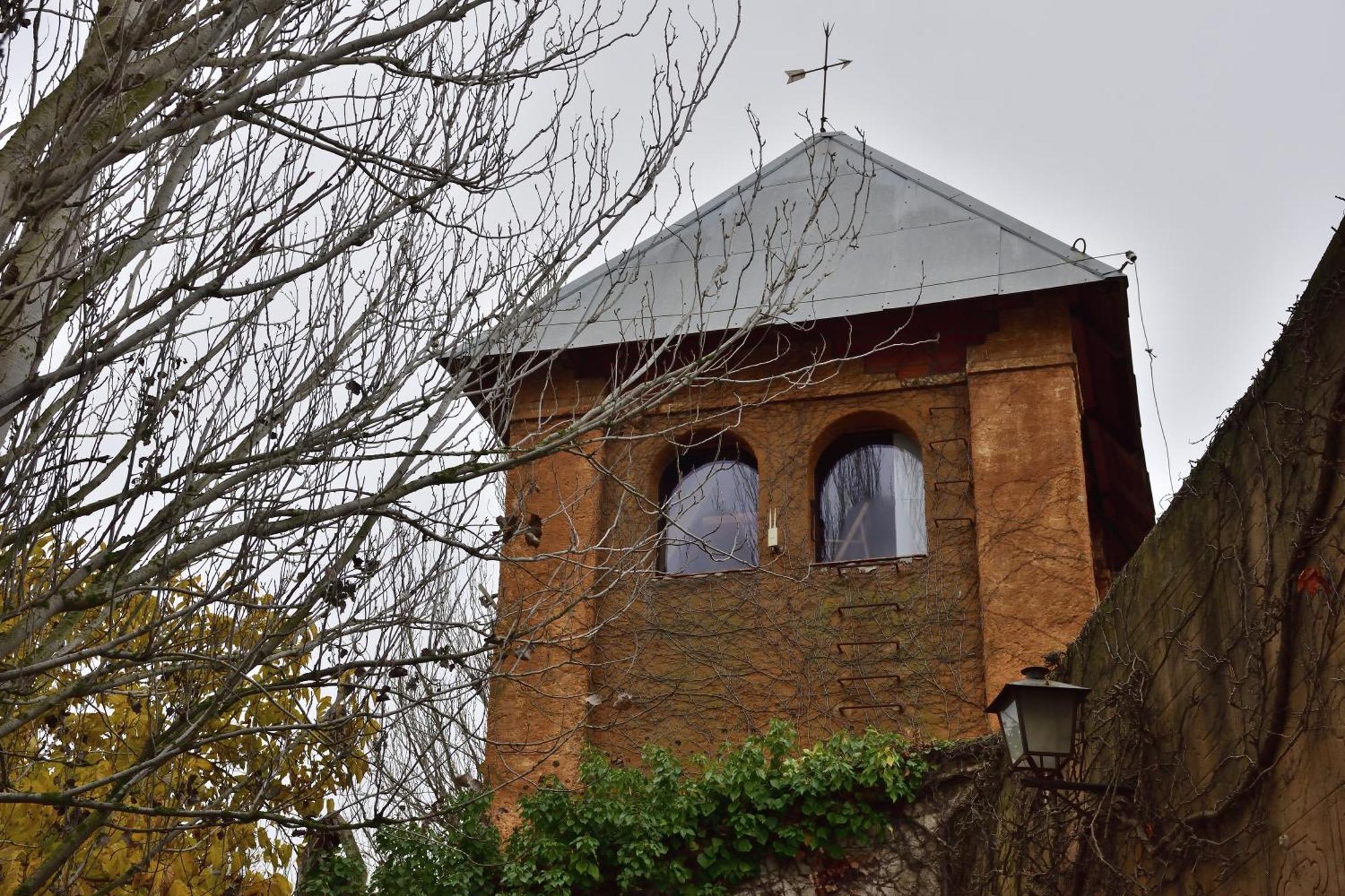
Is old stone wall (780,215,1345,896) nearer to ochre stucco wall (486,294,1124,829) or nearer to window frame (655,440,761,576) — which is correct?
ochre stucco wall (486,294,1124,829)

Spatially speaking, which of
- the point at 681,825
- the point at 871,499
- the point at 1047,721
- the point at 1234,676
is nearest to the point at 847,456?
the point at 871,499

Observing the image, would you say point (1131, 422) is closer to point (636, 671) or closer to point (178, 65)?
point (636, 671)

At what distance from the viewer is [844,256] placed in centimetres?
1198

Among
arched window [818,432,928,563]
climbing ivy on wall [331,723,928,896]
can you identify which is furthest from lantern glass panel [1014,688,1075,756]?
arched window [818,432,928,563]

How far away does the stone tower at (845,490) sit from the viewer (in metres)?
11.2

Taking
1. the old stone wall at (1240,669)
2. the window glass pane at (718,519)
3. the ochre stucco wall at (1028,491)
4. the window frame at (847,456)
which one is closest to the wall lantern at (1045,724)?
the old stone wall at (1240,669)

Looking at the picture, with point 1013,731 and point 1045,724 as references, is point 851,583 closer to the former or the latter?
point 1013,731

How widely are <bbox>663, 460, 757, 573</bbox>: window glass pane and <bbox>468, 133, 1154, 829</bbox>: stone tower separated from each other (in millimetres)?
26

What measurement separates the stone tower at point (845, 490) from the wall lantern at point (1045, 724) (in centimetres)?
448

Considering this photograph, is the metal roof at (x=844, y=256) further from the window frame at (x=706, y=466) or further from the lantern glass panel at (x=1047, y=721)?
the lantern glass panel at (x=1047, y=721)

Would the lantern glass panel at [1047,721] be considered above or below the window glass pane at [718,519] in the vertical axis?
below

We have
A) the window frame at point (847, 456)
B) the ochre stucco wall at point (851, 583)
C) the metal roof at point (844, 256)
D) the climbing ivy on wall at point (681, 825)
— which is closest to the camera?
the climbing ivy on wall at point (681, 825)

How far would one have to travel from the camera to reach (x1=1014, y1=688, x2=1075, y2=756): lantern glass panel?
6309mm

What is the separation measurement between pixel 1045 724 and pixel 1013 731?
211mm
